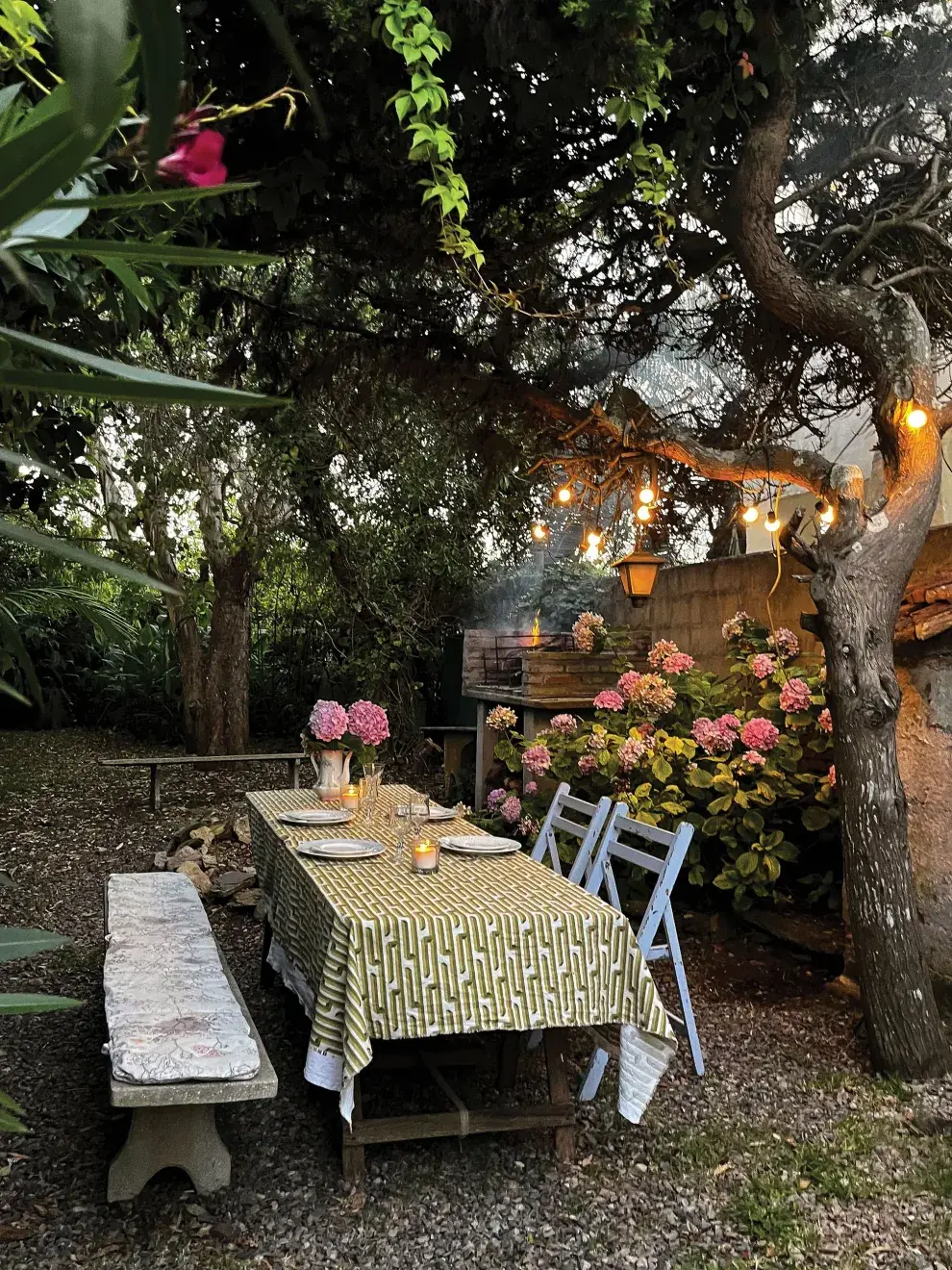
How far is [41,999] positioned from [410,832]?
9.67 ft

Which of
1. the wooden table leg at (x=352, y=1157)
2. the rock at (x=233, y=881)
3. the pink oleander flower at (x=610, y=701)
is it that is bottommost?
the wooden table leg at (x=352, y=1157)

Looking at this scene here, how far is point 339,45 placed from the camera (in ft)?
10.6

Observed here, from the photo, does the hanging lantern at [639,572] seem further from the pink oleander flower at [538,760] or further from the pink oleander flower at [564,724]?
the pink oleander flower at [538,760]

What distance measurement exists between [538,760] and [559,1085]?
2364 millimetres

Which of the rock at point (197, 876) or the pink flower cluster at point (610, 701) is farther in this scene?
the rock at point (197, 876)

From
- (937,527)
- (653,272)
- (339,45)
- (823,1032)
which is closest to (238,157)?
(339,45)

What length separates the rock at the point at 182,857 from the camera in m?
6.06

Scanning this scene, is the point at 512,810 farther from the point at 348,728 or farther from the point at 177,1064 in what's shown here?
the point at 177,1064

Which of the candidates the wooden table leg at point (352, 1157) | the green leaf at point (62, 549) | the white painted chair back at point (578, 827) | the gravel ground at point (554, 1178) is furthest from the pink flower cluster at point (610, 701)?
the green leaf at point (62, 549)

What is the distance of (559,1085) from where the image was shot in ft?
9.77

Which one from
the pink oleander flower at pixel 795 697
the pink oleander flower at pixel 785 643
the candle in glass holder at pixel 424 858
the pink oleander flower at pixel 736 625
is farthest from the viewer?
the pink oleander flower at pixel 736 625

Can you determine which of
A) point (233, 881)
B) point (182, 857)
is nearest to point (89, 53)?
point (233, 881)

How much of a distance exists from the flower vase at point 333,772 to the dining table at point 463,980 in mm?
1220

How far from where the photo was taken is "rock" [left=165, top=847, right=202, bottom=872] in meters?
6.06
